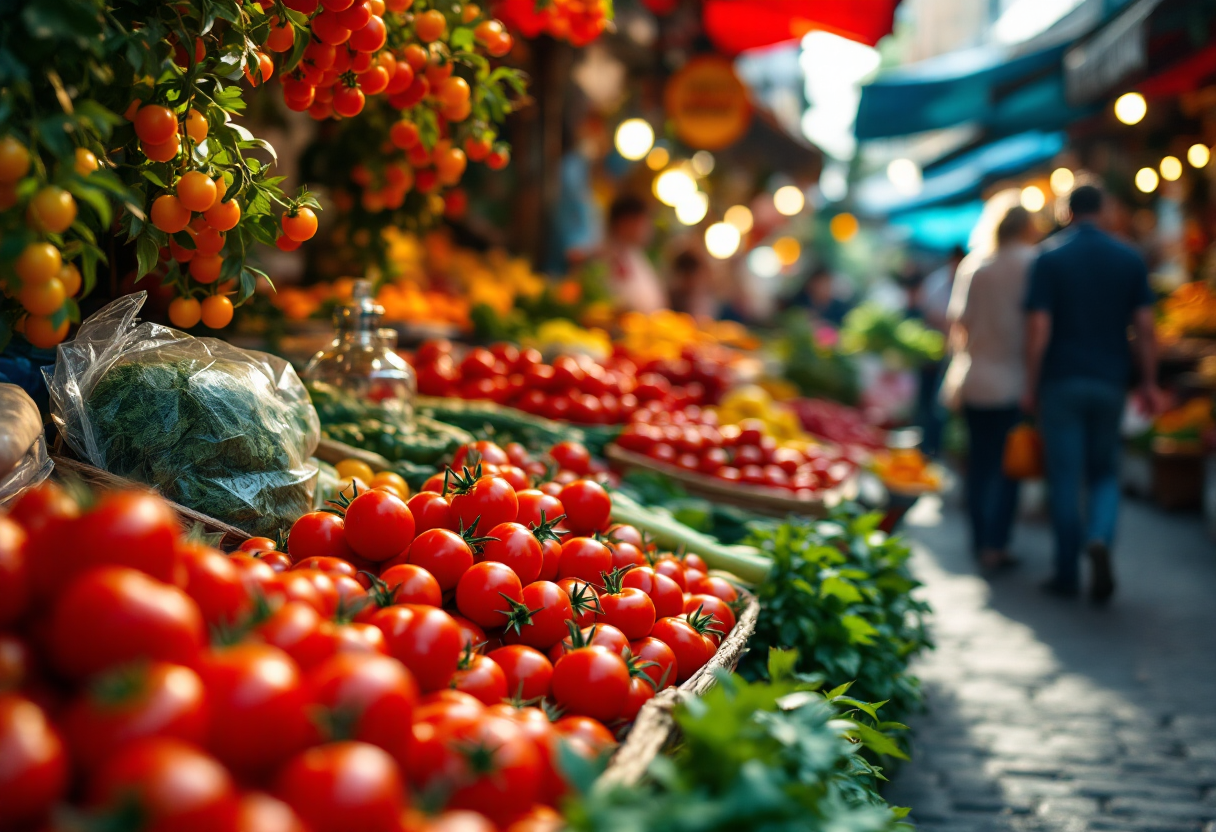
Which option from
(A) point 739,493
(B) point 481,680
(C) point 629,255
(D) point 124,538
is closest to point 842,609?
(A) point 739,493

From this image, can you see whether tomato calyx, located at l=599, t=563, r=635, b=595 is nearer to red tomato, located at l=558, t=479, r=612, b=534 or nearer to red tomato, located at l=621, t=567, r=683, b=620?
red tomato, located at l=621, t=567, r=683, b=620

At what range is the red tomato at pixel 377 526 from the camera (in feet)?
5.78

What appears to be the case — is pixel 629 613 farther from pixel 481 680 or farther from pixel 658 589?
pixel 481 680

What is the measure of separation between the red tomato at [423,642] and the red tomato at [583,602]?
0.41 m

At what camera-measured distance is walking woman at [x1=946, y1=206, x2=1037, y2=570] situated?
582 centimetres

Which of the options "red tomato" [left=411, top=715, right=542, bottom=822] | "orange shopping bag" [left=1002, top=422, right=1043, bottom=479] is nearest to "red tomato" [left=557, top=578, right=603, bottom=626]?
"red tomato" [left=411, top=715, right=542, bottom=822]

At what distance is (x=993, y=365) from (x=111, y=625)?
581cm

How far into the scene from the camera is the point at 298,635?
117cm

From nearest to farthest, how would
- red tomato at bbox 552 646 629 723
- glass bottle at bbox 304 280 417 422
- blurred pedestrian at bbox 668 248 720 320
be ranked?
red tomato at bbox 552 646 629 723 → glass bottle at bbox 304 280 417 422 → blurred pedestrian at bbox 668 248 720 320

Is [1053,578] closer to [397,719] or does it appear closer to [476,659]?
[476,659]

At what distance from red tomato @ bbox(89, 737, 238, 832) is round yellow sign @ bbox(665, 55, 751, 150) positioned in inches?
300

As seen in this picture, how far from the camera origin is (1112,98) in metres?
7.54

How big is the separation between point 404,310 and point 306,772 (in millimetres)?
5062

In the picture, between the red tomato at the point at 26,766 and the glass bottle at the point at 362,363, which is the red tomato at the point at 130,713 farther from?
the glass bottle at the point at 362,363
